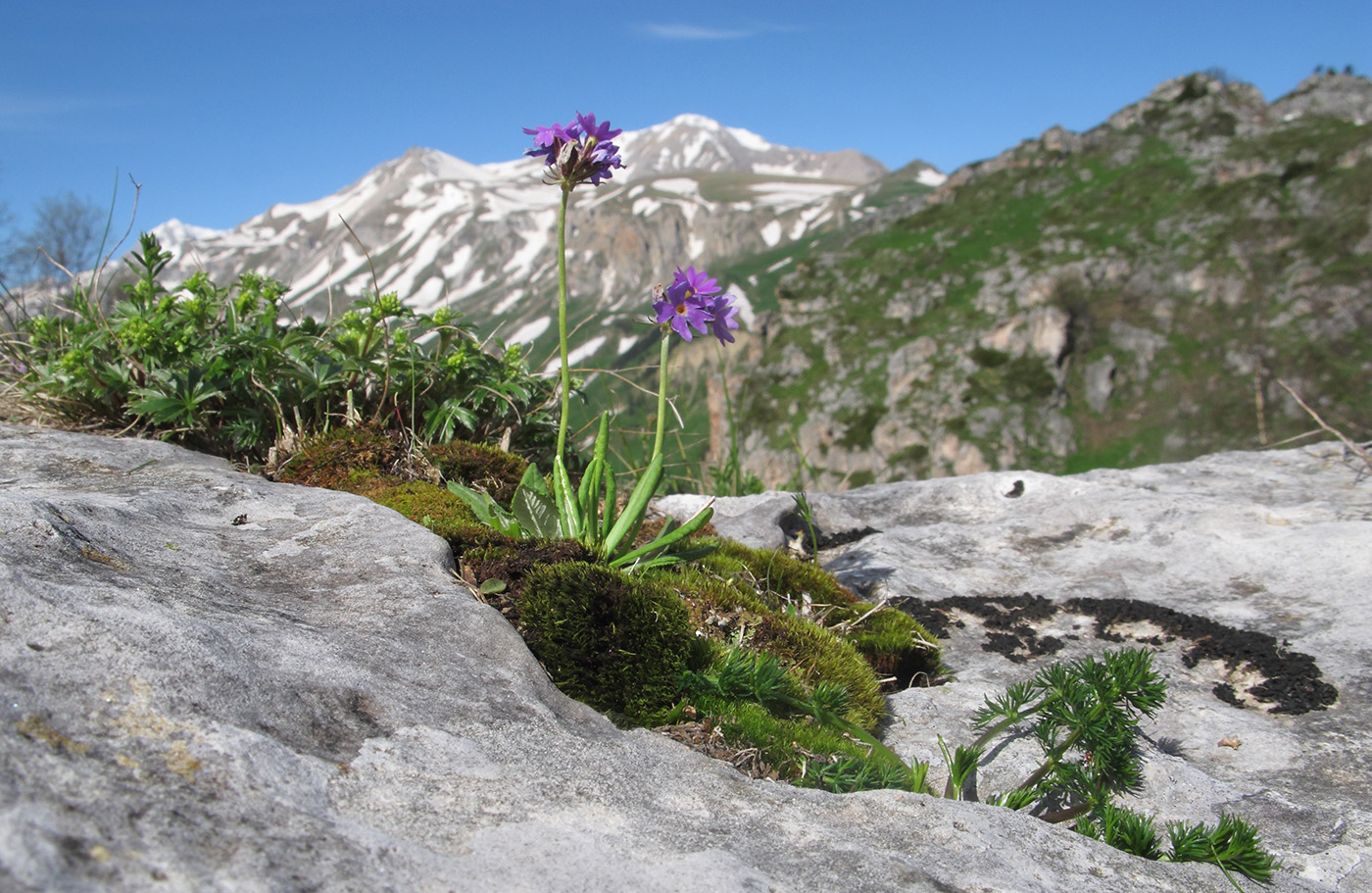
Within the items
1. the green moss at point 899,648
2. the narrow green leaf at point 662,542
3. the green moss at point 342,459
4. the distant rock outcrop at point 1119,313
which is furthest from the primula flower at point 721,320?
the distant rock outcrop at point 1119,313

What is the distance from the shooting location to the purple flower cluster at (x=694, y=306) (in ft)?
14.5

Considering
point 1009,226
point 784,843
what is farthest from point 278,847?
point 1009,226

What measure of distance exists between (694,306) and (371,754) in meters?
2.90

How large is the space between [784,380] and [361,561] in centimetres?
14870

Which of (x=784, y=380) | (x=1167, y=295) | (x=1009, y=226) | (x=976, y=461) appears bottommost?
(x=976, y=461)

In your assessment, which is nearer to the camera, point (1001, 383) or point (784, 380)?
point (1001, 383)

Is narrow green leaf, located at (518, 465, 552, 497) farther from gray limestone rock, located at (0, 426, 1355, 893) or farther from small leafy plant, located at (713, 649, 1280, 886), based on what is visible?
small leafy plant, located at (713, 649, 1280, 886)

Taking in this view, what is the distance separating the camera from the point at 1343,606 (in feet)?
16.8

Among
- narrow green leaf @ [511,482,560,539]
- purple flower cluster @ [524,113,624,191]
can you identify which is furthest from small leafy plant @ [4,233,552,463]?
purple flower cluster @ [524,113,624,191]

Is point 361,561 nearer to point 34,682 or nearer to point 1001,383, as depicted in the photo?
point 34,682

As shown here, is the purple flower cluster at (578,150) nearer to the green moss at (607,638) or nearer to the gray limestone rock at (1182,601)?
the green moss at (607,638)

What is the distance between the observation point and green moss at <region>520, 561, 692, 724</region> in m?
3.30

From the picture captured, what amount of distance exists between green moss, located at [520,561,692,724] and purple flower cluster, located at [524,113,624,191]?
2311mm

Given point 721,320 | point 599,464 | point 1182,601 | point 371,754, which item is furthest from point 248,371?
point 1182,601
